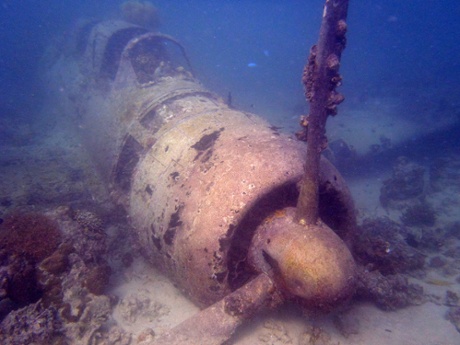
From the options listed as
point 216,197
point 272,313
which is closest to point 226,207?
point 216,197

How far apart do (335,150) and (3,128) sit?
17.8 meters

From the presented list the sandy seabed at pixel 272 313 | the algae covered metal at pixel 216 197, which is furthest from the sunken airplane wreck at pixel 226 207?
the sandy seabed at pixel 272 313

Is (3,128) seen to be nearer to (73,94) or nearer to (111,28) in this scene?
(73,94)

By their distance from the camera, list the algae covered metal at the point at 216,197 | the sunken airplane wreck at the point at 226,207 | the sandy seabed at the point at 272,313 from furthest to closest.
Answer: the sandy seabed at the point at 272,313, the algae covered metal at the point at 216,197, the sunken airplane wreck at the point at 226,207

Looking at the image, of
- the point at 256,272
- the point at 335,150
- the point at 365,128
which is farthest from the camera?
the point at 365,128

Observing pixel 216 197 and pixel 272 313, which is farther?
pixel 272 313

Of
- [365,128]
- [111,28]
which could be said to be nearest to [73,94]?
[111,28]

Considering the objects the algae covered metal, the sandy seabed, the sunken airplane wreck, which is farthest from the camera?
the sandy seabed

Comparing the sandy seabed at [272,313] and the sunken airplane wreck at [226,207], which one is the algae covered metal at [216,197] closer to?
the sunken airplane wreck at [226,207]

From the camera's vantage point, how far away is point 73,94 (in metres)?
10.6

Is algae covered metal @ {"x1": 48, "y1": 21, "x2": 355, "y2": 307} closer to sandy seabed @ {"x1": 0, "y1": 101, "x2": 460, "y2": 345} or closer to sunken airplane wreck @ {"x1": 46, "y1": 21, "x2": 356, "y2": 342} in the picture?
sunken airplane wreck @ {"x1": 46, "y1": 21, "x2": 356, "y2": 342}

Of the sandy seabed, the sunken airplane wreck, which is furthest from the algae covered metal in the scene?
the sandy seabed

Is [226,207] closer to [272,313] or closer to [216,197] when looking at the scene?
[216,197]

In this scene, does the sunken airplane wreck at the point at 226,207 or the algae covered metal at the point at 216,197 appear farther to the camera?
the algae covered metal at the point at 216,197
